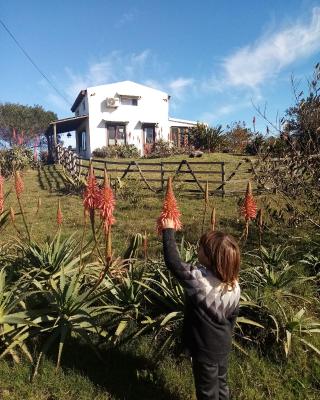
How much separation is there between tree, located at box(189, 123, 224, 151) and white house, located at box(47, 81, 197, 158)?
1.48m

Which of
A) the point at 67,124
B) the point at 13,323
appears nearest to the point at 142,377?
the point at 13,323

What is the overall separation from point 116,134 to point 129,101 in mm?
3046

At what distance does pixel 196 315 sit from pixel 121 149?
27950 millimetres

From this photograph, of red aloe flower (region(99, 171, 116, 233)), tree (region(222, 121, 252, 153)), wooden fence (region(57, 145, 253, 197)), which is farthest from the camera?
tree (region(222, 121, 252, 153))

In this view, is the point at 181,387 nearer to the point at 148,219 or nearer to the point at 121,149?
the point at 148,219

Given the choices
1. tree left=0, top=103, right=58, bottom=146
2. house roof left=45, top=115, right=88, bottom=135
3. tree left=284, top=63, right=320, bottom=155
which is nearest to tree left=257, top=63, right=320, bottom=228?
tree left=284, top=63, right=320, bottom=155

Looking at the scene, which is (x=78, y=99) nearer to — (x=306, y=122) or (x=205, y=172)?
(x=205, y=172)

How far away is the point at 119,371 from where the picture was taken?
12.3ft

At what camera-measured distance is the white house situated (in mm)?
32125

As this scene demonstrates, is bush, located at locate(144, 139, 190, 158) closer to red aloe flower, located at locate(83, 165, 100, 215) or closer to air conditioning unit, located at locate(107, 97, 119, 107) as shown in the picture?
air conditioning unit, located at locate(107, 97, 119, 107)

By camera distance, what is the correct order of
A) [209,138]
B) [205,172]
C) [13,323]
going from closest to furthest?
1. [13,323]
2. [205,172]
3. [209,138]

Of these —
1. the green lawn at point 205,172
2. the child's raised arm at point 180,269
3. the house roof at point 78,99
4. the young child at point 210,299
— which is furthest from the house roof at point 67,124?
the young child at point 210,299

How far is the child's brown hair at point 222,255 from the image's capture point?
9.68 feet

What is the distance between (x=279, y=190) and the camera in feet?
21.1
